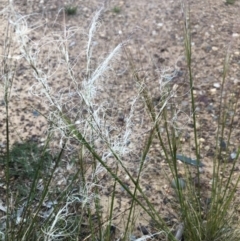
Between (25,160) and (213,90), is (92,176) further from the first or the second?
(213,90)

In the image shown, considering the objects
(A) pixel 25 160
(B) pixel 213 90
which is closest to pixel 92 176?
(A) pixel 25 160

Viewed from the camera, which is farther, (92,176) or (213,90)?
(213,90)

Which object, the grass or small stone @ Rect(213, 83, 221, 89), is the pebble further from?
the grass

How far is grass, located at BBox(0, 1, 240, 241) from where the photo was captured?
1174 millimetres

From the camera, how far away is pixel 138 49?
7.90ft

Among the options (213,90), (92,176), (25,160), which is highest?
(92,176)

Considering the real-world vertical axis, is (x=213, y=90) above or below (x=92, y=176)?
below

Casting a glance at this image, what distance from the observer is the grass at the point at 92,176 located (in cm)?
117

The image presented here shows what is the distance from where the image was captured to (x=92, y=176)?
4.08 feet

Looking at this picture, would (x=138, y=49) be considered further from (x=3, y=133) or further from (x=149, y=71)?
(x=3, y=133)

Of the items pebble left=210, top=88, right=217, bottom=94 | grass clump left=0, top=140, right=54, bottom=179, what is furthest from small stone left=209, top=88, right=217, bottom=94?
grass clump left=0, top=140, right=54, bottom=179

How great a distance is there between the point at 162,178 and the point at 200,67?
2.17ft

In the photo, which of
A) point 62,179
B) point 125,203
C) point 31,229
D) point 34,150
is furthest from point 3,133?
point 31,229

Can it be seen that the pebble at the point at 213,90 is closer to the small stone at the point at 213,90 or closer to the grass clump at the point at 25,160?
the small stone at the point at 213,90
